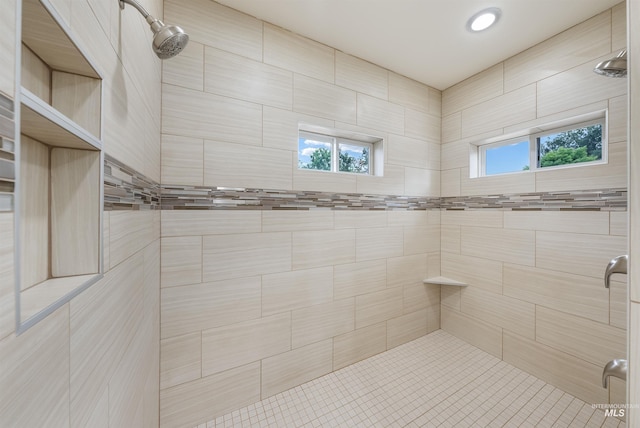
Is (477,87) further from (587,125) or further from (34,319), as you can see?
(34,319)

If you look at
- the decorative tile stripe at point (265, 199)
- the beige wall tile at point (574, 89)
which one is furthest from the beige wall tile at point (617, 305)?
the decorative tile stripe at point (265, 199)

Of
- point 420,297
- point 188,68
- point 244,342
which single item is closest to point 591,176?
point 420,297

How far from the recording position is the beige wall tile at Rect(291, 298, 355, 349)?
5.44 feet

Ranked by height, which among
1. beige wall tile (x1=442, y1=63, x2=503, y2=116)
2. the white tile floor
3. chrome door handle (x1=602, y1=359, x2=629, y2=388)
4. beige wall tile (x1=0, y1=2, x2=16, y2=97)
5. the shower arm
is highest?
beige wall tile (x1=442, y1=63, x2=503, y2=116)

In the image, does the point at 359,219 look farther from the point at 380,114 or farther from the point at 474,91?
the point at 474,91

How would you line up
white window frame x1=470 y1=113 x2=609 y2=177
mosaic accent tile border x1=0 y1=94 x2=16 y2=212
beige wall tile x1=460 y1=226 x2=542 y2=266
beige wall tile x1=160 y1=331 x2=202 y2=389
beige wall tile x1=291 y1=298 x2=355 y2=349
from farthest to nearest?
beige wall tile x1=460 y1=226 x2=542 y2=266, beige wall tile x1=291 y1=298 x2=355 y2=349, white window frame x1=470 y1=113 x2=609 y2=177, beige wall tile x1=160 y1=331 x2=202 y2=389, mosaic accent tile border x1=0 y1=94 x2=16 y2=212

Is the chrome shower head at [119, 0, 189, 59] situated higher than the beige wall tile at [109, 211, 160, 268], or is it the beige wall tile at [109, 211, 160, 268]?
the chrome shower head at [119, 0, 189, 59]

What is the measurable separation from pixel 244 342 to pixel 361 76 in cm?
210

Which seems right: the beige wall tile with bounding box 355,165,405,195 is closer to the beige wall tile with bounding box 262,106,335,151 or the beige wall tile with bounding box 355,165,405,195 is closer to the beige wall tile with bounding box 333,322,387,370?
the beige wall tile with bounding box 262,106,335,151

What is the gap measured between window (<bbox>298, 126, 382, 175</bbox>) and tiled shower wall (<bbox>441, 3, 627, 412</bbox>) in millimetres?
814

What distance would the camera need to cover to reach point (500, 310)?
6.38 feet

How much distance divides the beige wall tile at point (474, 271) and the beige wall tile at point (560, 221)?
36 centimetres

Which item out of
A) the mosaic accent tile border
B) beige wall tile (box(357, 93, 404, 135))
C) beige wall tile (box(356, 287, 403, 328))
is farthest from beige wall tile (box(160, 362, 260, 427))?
beige wall tile (box(357, 93, 404, 135))

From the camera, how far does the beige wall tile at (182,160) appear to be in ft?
4.32
